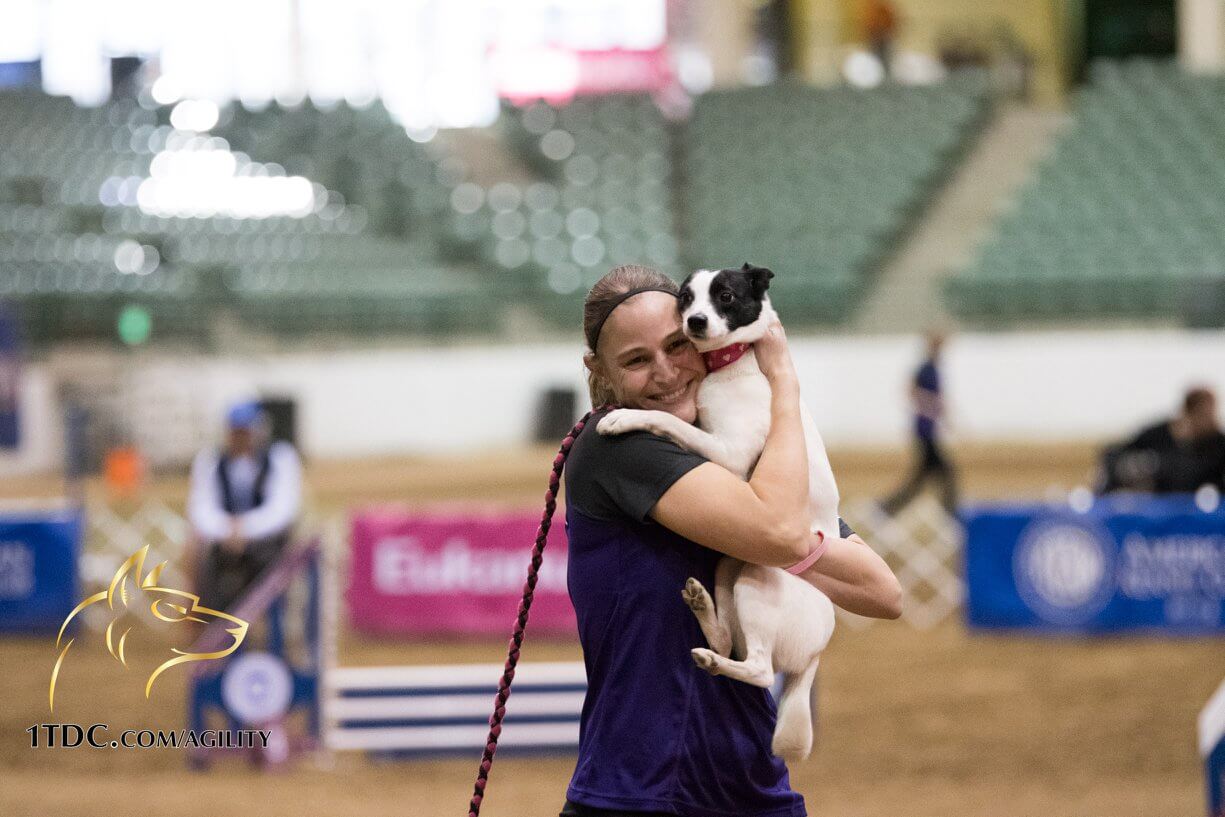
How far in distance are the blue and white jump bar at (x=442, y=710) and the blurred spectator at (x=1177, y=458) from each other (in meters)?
3.84

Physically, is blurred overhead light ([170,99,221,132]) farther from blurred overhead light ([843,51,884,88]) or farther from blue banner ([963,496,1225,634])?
blue banner ([963,496,1225,634])

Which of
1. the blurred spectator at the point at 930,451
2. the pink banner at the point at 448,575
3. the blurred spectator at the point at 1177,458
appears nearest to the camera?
the pink banner at the point at 448,575

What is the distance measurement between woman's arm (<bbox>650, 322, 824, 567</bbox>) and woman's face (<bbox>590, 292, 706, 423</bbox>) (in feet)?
0.68

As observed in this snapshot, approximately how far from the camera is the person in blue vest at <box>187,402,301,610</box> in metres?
7.64

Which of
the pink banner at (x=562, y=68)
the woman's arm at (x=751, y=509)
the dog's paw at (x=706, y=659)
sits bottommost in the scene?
the dog's paw at (x=706, y=659)

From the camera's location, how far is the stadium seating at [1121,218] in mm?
18062

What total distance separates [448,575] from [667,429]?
6.31m

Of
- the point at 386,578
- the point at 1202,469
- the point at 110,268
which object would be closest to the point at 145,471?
the point at 110,268

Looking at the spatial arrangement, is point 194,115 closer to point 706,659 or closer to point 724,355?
point 724,355

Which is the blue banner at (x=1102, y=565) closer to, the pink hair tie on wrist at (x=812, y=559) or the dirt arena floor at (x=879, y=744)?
the dirt arena floor at (x=879, y=744)

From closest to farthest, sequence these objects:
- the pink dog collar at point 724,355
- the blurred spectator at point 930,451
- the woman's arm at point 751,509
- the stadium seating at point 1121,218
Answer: the woman's arm at point 751,509 < the pink dog collar at point 724,355 < the blurred spectator at point 930,451 < the stadium seating at point 1121,218

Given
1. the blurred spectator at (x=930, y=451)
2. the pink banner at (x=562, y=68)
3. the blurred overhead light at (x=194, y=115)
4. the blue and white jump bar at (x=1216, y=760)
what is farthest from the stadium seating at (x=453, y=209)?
the blue and white jump bar at (x=1216, y=760)

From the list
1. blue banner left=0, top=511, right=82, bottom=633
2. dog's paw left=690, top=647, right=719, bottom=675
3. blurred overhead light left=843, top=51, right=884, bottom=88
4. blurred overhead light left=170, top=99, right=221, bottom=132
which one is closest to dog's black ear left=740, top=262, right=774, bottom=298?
dog's paw left=690, top=647, right=719, bottom=675

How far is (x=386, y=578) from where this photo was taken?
8.58 metres
